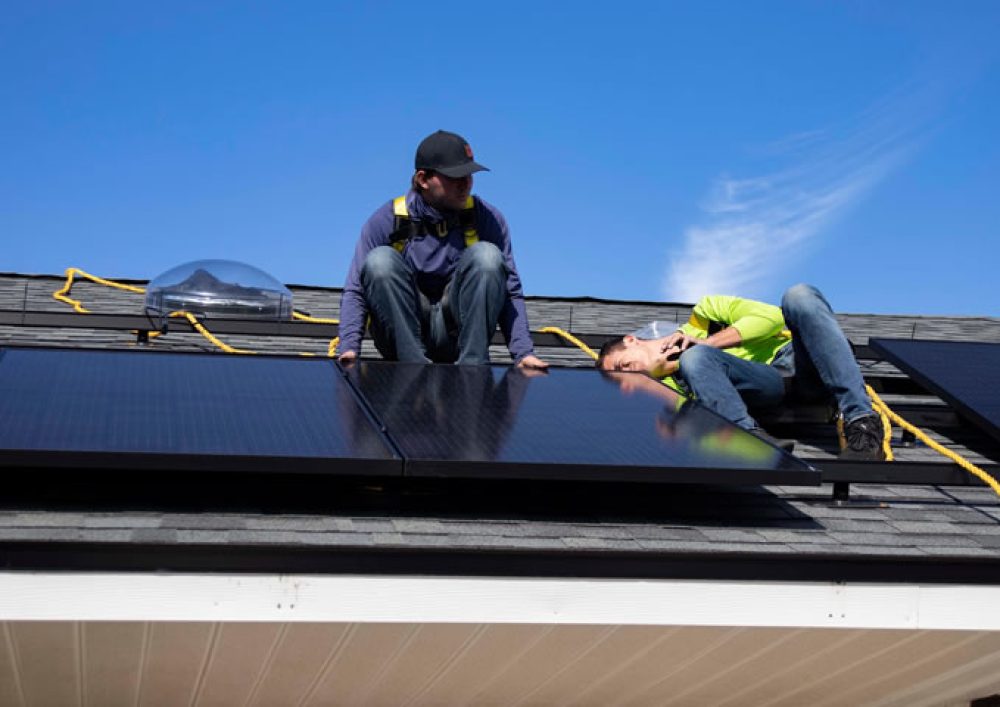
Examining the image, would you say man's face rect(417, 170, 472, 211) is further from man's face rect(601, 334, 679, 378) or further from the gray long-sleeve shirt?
man's face rect(601, 334, 679, 378)

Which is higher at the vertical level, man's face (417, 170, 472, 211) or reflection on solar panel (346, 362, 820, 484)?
man's face (417, 170, 472, 211)

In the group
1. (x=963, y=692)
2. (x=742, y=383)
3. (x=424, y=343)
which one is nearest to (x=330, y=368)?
(x=424, y=343)

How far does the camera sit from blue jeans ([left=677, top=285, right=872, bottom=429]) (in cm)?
594

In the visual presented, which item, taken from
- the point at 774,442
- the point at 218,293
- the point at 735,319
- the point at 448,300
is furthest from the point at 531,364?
the point at 218,293

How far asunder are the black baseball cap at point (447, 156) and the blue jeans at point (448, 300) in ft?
1.21

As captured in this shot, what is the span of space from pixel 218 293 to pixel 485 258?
370cm

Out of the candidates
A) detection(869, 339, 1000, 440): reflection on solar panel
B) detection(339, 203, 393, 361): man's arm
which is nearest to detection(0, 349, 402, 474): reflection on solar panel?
detection(339, 203, 393, 361): man's arm

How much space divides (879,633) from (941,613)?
0.22 metres

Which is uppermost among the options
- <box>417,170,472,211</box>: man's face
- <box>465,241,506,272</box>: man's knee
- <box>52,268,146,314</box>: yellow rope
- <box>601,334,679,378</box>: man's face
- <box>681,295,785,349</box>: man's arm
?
<box>417,170,472,211</box>: man's face

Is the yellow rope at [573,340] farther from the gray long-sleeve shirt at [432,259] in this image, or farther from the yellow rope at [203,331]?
the yellow rope at [203,331]

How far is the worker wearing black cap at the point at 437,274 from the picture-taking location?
20.6 feet

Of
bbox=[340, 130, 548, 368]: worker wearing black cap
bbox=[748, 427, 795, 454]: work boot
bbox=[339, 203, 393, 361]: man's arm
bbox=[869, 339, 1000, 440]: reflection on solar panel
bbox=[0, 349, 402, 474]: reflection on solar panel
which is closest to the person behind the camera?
bbox=[0, 349, 402, 474]: reflection on solar panel

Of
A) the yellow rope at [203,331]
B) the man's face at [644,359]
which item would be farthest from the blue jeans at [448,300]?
the yellow rope at [203,331]

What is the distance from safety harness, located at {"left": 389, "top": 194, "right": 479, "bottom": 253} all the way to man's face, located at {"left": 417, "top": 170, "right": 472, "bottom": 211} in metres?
0.08
